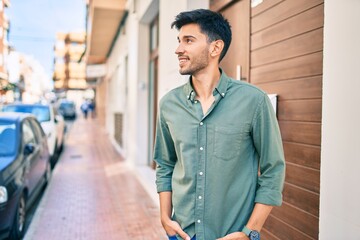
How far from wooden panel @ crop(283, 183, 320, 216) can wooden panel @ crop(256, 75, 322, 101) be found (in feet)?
2.34

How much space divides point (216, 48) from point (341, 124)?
85 centimetres

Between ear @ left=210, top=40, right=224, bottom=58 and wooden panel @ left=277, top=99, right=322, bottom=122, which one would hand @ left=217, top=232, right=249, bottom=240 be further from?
wooden panel @ left=277, top=99, right=322, bottom=122

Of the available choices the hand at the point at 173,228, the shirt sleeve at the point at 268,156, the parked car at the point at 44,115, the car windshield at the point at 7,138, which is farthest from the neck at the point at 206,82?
the parked car at the point at 44,115

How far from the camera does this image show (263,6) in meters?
3.48

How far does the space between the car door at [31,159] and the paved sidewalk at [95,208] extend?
50 centimetres

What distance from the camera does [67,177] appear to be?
8430 mm

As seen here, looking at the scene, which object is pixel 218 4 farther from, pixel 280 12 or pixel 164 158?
pixel 164 158

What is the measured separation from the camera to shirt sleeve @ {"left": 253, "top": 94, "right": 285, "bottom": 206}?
5.49 ft

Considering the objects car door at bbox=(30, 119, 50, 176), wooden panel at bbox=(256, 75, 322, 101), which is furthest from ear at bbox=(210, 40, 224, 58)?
car door at bbox=(30, 119, 50, 176)

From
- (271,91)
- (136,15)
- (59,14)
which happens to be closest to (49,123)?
(136,15)

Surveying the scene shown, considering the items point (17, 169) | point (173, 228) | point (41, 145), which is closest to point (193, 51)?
point (173, 228)

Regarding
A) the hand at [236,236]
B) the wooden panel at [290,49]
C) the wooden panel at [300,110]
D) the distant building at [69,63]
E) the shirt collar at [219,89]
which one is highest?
the distant building at [69,63]

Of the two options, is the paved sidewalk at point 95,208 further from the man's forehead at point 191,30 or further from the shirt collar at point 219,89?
the man's forehead at point 191,30

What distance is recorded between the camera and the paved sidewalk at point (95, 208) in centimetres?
475
